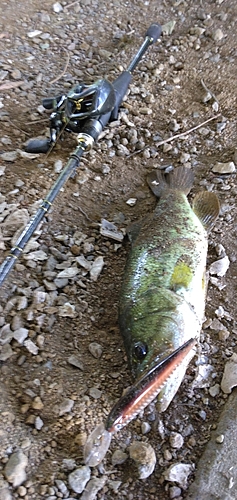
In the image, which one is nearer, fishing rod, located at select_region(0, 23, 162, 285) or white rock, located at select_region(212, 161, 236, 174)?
fishing rod, located at select_region(0, 23, 162, 285)

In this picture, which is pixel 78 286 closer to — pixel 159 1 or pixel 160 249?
pixel 160 249

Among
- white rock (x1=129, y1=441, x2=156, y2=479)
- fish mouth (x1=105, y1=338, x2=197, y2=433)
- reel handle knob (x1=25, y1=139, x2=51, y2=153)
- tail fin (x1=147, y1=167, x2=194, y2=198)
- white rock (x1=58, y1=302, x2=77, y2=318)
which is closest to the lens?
fish mouth (x1=105, y1=338, x2=197, y2=433)

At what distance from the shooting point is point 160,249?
258 cm

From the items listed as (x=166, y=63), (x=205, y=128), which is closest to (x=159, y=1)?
(x=166, y=63)

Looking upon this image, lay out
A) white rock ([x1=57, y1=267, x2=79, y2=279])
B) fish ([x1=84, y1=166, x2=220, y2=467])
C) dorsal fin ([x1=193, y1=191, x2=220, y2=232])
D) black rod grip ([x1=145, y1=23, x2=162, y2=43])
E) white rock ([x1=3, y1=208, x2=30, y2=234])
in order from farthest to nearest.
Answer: black rod grip ([x1=145, y1=23, x2=162, y2=43]), dorsal fin ([x1=193, y1=191, x2=220, y2=232]), white rock ([x1=3, y1=208, x2=30, y2=234]), white rock ([x1=57, y1=267, x2=79, y2=279]), fish ([x1=84, y1=166, x2=220, y2=467])

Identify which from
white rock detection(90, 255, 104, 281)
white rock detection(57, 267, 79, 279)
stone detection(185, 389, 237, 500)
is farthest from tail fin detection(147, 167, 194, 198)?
stone detection(185, 389, 237, 500)

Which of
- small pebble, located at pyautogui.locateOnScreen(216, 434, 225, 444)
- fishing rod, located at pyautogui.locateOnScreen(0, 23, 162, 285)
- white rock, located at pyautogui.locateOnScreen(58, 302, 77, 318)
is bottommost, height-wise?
small pebble, located at pyautogui.locateOnScreen(216, 434, 225, 444)

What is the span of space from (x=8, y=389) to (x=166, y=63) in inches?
90.7

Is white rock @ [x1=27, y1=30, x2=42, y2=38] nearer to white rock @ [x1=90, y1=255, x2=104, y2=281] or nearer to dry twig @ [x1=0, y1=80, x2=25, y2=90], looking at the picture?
dry twig @ [x1=0, y1=80, x2=25, y2=90]

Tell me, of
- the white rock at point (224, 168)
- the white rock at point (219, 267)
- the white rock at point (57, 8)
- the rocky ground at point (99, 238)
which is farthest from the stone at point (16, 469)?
the white rock at point (57, 8)

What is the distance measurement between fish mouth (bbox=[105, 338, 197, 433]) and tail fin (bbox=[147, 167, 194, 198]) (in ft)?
3.50

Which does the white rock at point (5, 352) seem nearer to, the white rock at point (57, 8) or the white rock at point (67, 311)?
the white rock at point (67, 311)

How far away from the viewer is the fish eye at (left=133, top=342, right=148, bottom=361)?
2.17 metres

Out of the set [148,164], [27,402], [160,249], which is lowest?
[27,402]
